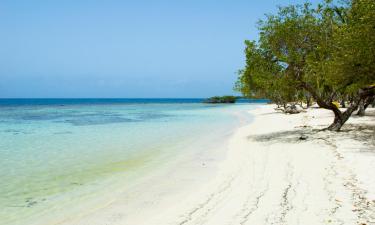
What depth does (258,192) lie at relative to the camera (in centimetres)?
889

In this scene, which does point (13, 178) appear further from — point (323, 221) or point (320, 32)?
point (320, 32)

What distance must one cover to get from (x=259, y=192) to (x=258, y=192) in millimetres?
26

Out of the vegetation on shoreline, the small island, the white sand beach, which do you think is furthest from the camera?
the small island

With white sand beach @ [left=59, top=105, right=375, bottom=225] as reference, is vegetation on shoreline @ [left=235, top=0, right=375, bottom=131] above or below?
above

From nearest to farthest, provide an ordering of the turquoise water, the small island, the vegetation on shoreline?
the turquoise water < the vegetation on shoreline < the small island

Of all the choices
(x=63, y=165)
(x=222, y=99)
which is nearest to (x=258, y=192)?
(x=63, y=165)

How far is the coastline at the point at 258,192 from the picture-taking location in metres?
7.12

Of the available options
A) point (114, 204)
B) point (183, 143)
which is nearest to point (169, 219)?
point (114, 204)

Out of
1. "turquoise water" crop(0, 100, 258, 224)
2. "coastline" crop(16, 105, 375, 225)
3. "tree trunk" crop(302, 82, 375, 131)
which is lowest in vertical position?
"turquoise water" crop(0, 100, 258, 224)

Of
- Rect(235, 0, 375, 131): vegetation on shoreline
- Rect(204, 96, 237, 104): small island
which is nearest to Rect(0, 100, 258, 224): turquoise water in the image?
Rect(235, 0, 375, 131): vegetation on shoreline

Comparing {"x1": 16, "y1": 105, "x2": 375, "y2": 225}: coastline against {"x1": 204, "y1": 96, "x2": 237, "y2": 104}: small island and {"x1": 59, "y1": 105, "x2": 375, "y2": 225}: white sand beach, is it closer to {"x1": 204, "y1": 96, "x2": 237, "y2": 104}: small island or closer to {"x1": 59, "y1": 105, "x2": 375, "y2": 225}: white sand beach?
{"x1": 59, "y1": 105, "x2": 375, "y2": 225}: white sand beach

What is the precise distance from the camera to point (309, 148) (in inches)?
593

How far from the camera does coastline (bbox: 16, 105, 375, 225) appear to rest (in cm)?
712

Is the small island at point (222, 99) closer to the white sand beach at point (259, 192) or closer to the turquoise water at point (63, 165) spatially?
the turquoise water at point (63, 165)
